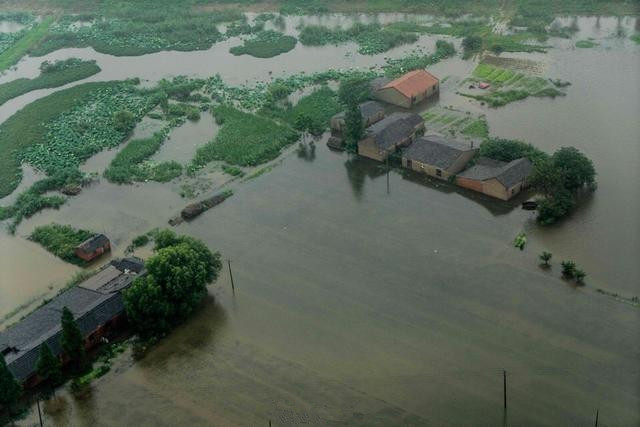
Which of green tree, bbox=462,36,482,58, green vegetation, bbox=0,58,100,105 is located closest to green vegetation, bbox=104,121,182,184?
green vegetation, bbox=0,58,100,105

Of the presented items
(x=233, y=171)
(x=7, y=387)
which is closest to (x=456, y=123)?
(x=233, y=171)

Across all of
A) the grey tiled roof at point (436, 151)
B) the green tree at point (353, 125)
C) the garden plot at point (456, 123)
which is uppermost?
the green tree at point (353, 125)

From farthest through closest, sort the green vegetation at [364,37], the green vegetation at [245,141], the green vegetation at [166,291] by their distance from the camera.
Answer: the green vegetation at [364,37] < the green vegetation at [245,141] < the green vegetation at [166,291]

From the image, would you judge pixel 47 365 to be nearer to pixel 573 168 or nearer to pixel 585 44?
pixel 573 168

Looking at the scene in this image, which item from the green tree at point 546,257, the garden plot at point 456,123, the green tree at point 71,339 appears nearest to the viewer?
the green tree at point 71,339

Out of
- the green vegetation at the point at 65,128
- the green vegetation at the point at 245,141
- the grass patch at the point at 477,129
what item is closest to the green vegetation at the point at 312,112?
the green vegetation at the point at 245,141

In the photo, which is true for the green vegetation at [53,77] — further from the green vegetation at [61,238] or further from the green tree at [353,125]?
the green tree at [353,125]

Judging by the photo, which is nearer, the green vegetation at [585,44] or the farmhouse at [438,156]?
the farmhouse at [438,156]
